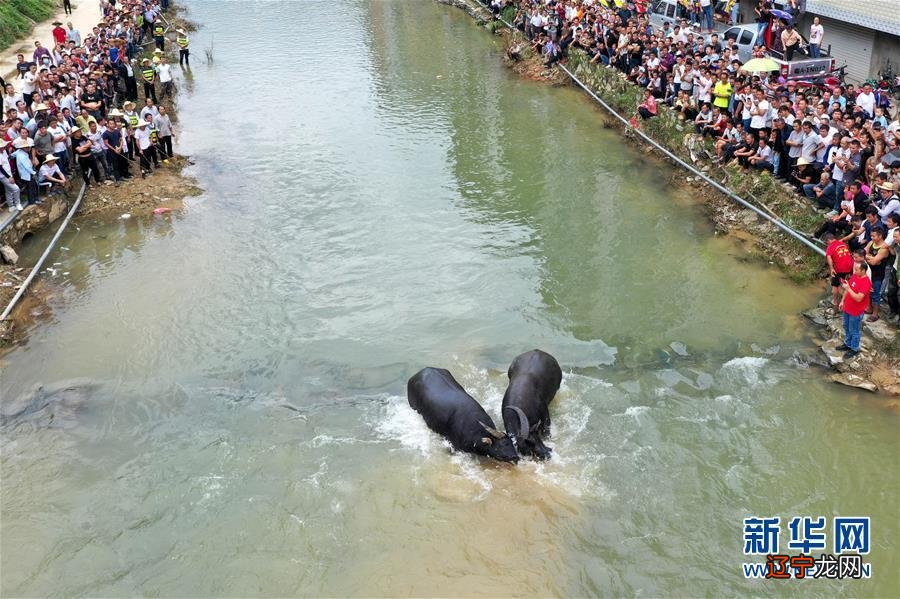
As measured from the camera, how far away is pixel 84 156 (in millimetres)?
20406

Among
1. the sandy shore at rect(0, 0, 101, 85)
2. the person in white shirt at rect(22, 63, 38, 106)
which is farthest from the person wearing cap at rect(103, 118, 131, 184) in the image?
the sandy shore at rect(0, 0, 101, 85)

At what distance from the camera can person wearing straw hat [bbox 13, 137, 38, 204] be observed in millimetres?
17984

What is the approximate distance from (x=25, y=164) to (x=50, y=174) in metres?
1.05

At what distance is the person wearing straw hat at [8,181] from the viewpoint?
1756 cm

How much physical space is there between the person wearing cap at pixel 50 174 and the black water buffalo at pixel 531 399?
41.7 ft

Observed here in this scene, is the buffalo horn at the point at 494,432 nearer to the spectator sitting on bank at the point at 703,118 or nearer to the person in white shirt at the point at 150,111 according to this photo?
the spectator sitting on bank at the point at 703,118

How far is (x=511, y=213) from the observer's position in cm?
1989

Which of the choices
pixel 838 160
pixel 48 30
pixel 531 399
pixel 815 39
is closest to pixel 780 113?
pixel 838 160

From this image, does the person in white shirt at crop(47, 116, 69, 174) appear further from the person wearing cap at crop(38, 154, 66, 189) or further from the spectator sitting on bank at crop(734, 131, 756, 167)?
the spectator sitting on bank at crop(734, 131, 756, 167)

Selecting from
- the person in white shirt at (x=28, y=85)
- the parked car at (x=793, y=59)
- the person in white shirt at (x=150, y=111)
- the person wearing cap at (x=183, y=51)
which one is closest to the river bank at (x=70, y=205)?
the person in white shirt at (x=150, y=111)

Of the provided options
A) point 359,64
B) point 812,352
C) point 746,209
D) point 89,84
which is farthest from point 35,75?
point 812,352

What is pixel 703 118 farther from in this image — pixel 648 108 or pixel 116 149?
pixel 116 149

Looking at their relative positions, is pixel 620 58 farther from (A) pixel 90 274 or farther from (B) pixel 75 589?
(B) pixel 75 589

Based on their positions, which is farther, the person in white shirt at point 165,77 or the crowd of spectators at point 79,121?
the person in white shirt at point 165,77
